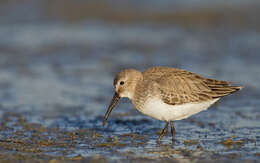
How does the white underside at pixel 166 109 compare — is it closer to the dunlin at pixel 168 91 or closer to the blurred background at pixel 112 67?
the dunlin at pixel 168 91

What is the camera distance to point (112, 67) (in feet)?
42.2

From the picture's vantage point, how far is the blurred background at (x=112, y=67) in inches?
295

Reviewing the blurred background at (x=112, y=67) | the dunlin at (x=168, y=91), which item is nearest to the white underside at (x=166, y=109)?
the dunlin at (x=168, y=91)

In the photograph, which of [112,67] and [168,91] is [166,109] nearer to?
[168,91]

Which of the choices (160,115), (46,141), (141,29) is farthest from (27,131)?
(141,29)

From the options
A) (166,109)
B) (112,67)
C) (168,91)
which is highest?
(112,67)

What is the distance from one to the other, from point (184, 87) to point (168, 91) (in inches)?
14.3

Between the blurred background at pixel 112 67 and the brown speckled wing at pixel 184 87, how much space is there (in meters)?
0.70

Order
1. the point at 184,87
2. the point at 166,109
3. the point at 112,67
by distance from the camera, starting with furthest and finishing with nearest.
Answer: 1. the point at 112,67
2. the point at 184,87
3. the point at 166,109

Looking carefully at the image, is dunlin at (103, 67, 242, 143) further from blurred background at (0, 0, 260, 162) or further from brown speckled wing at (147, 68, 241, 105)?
blurred background at (0, 0, 260, 162)

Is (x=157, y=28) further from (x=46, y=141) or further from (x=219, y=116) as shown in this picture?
(x=46, y=141)

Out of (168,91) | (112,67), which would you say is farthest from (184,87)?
(112,67)

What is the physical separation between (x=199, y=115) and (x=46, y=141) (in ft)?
10.8

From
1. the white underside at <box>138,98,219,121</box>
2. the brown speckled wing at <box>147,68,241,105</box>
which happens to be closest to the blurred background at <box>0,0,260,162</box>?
the white underside at <box>138,98,219,121</box>
